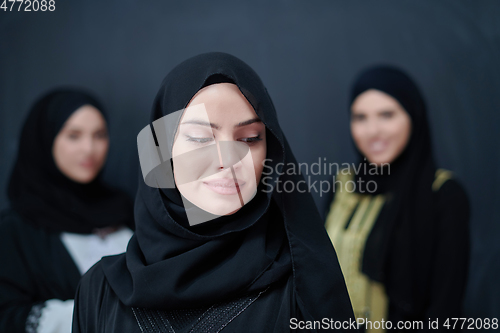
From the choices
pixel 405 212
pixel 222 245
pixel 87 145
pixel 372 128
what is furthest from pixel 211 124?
pixel 405 212

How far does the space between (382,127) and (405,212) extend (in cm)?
35

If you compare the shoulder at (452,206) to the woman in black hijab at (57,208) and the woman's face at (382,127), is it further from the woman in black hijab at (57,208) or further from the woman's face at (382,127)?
the woman in black hijab at (57,208)

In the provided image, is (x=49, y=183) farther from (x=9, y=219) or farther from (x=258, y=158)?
(x=258, y=158)

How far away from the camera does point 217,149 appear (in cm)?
72

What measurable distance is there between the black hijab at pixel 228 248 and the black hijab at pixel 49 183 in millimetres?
715

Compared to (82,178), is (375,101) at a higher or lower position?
higher

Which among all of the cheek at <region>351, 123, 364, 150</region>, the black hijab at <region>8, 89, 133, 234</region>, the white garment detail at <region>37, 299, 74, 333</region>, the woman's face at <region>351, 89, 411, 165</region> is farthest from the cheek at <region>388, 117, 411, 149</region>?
the white garment detail at <region>37, 299, 74, 333</region>

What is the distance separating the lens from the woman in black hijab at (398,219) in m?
1.42

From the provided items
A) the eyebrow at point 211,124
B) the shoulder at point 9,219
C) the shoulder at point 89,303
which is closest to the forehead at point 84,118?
the shoulder at point 9,219

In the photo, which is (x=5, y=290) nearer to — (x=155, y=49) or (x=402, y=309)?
(x=155, y=49)

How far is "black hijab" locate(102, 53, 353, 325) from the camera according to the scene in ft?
2.41

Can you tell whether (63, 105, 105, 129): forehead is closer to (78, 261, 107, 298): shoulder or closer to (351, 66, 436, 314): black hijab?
(78, 261, 107, 298): shoulder

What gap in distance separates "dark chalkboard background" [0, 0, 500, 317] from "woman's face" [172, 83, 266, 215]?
0.89 metres

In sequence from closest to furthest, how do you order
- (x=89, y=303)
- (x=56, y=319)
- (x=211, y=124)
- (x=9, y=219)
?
(x=211, y=124)
(x=89, y=303)
(x=56, y=319)
(x=9, y=219)
